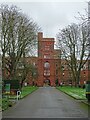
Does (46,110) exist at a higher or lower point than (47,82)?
lower

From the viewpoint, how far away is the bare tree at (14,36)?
157ft

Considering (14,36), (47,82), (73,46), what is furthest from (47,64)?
(14,36)

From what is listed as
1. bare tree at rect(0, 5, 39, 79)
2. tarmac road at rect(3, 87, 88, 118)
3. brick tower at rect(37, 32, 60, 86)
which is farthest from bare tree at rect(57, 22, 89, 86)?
brick tower at rect(37, 32, 60, 86)

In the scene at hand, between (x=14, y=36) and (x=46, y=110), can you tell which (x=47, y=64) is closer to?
(x=14, y=36)

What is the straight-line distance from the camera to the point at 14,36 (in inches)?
1987

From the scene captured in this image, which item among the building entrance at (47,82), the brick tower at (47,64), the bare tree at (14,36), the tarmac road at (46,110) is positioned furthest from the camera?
the building entrance at (47,82)

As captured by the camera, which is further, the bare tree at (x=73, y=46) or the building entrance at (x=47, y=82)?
the building entrance at (x=47, y=82)

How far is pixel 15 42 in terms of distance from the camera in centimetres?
5125

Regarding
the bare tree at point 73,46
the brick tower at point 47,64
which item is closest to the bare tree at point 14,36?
the bare tree at point 73,46

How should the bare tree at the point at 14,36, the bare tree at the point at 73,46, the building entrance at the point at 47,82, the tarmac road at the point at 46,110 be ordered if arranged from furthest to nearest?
the building entrance at the point at 47,82, the bare tree at the point at 73,46, the bare tree at the point at 14,36, the tarmac road at the point at 46,110

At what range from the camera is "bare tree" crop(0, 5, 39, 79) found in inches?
1885

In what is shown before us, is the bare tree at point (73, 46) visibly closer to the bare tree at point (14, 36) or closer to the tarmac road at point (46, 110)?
the bare tree at point (14, 36)

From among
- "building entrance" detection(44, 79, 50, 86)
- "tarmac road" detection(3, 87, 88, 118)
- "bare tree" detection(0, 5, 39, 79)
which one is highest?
"bare tree" detection(0, 5, 39, 79)

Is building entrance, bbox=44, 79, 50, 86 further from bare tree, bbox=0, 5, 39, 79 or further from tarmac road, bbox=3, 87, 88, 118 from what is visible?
tarmac road, bbox=3, 87, 88, 118
